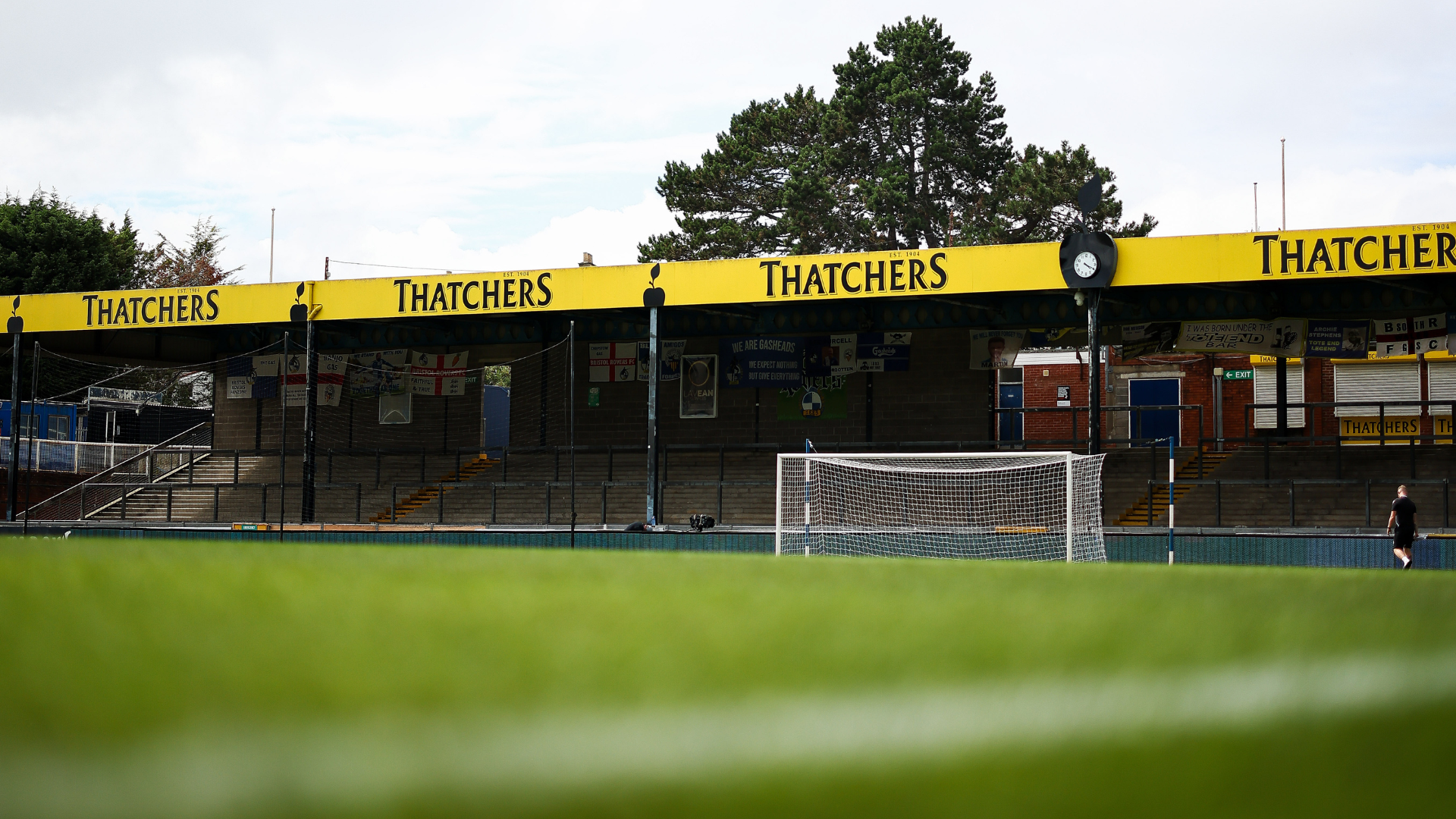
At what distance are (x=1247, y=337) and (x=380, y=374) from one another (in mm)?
17339

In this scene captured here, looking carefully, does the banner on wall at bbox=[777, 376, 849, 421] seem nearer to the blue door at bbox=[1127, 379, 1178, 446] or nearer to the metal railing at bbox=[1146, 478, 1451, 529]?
the metal railing at bbox=[1146, 478, 1451, 529]

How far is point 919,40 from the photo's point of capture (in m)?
42.5

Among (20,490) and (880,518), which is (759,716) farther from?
(20,490)

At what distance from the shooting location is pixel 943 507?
17.2 meters

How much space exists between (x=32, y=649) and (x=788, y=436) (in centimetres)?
2299

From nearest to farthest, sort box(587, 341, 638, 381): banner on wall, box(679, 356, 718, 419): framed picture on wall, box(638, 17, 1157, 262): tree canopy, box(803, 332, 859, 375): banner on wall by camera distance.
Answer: box(803, 332, 859, 375): banner on wall < box(679, 356, 718, 419): framed picture on wall < box(587, 341, 638, 381): banner on wall < box(638, 17, 1157, 262): tree canopy

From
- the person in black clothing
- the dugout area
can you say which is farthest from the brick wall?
the person in black clothing

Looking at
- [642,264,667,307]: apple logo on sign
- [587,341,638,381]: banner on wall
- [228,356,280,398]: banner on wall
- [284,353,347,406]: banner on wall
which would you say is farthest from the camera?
[228,356,280,398]: banner on wall

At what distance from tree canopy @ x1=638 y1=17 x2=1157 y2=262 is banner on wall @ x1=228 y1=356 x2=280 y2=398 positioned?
62.0 ft

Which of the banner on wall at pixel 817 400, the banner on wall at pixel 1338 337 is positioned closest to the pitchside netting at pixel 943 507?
the banner on wall at pixel 817 400

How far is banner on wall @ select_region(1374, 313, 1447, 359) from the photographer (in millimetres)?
18875

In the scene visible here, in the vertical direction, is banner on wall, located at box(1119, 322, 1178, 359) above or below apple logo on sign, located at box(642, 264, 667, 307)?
below

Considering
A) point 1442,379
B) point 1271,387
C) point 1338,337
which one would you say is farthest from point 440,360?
point 1442,379

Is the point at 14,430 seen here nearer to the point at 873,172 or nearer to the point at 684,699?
the point at 684,699
